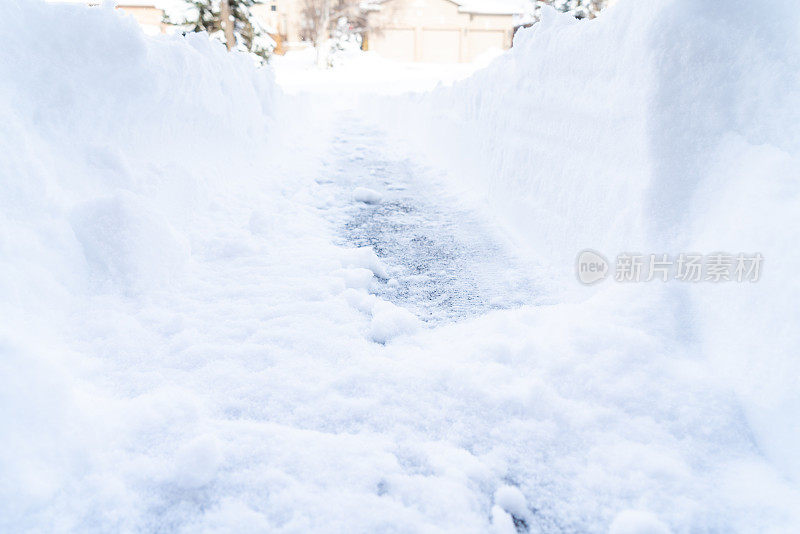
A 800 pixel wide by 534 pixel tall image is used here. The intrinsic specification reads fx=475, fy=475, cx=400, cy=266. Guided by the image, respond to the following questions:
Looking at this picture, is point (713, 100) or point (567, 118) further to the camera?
point (567, 118)

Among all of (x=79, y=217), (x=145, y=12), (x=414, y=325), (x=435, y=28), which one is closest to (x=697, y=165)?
(x=414, y=325)

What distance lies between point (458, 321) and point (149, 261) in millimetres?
1708

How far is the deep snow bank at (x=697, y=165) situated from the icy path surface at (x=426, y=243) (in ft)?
1.26

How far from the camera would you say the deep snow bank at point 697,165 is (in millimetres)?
1731

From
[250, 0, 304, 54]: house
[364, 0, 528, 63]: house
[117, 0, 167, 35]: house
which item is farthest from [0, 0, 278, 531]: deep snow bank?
[250, 0, 304, 54]: house

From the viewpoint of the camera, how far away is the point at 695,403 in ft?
5.79

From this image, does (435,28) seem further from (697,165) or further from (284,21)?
(697,165)

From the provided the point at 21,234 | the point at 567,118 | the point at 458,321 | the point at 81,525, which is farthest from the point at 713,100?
the point at 21,234

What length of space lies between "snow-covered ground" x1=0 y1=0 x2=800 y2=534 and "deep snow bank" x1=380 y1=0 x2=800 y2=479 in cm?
1

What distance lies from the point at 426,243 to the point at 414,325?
4.83ft

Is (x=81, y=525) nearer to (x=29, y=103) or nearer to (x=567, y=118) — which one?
(x=29, y=103)

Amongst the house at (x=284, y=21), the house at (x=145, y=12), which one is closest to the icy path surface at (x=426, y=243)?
the house at (x=145, y=12)

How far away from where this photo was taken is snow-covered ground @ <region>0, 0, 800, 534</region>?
1.46 meters

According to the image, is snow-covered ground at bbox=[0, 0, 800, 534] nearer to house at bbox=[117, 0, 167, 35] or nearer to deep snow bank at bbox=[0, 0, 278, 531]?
deep snow bank at bbox=[0, 0, 278, 531]
